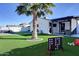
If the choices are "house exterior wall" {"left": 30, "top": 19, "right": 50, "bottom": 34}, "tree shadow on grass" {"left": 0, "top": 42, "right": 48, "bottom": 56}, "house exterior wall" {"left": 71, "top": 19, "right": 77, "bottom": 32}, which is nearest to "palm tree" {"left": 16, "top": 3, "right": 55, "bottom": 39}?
"house exterior wall" {"left": 30, "top": 19, "right": 50, "bottom": 34}

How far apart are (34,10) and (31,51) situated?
0.74m

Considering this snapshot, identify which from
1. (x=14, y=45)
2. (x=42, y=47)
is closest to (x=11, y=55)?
(x=14, y=45)

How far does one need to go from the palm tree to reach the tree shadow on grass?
205 millimetres

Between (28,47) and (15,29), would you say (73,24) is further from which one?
(15,29)

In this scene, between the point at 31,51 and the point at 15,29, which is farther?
the point at 15,29

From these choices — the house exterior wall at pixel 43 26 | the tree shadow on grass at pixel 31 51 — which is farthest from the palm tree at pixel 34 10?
the tree shadow on grass at pixel 31 51

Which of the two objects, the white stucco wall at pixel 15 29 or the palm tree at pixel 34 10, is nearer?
the palm tree at pixel 34 10

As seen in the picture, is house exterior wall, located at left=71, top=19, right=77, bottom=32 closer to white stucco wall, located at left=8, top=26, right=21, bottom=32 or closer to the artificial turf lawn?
the artificial turf lawn

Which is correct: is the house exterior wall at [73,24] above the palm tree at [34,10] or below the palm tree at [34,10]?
below

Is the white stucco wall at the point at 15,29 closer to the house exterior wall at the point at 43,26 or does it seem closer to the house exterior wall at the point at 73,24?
the house exterior wall at the point at 43,26

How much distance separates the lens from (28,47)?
564cm

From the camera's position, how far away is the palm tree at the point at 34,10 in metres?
5.62

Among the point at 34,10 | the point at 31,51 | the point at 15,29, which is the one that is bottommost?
the point at 31,51

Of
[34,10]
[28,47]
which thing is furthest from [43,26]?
[28,47]
